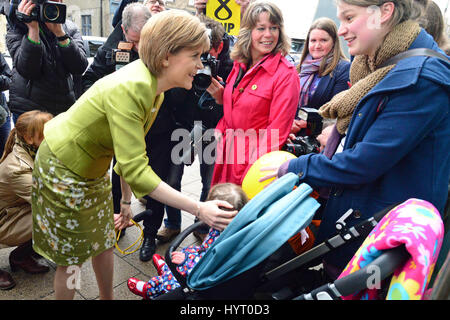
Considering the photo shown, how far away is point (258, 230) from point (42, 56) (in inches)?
96.9

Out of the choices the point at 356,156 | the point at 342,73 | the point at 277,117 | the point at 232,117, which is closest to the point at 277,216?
the point at 356,156

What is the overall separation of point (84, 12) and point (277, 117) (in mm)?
22861

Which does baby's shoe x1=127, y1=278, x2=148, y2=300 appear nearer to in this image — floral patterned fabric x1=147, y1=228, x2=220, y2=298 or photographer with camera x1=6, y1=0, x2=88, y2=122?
floral patterned fabric x1=147, y1=228, x2=220, y2=298

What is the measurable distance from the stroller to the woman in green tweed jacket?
15 centimetres

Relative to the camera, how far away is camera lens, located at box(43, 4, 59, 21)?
239cm

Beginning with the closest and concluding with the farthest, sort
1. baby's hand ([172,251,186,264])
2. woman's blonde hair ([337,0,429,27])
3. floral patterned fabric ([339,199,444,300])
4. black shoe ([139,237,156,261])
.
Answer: floral patterned fabric ([339,199,444,300]), woman's blonde hair ([337,0,429,27]), baby's hand ([172,251,186,264]), black shoe ([139,237,156,261])

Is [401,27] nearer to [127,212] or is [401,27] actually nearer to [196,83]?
[196,83]

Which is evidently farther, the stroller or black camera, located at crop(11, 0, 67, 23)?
black camera, located at crop(11, 0, 67, 23)

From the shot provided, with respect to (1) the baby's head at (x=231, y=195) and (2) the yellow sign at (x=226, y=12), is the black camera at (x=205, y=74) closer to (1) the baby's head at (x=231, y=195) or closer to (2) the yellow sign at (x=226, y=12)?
(1) the baby's head at (x=231, y=195)

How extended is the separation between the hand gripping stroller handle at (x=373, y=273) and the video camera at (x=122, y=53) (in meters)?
2.32

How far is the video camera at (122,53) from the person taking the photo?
2596 millimetres

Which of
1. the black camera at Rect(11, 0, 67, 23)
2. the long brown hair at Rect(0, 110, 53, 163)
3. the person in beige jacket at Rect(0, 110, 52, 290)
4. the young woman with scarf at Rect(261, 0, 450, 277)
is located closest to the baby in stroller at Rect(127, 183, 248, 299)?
the young woman with scarf at Rect(261, 0, 450, 277)

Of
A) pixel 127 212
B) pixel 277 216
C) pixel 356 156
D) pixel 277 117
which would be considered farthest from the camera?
pixel 277 117

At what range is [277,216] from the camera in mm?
1246
